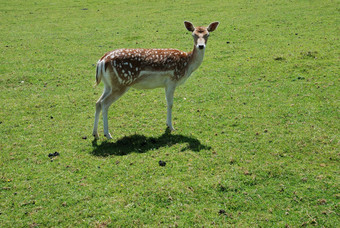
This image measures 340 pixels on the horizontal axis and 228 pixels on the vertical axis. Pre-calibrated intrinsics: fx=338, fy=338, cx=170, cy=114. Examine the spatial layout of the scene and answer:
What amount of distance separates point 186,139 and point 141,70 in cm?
191

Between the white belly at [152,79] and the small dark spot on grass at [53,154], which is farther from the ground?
the white belly at [152,79]

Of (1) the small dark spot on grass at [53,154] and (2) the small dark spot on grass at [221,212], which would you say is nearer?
(2) the small dark spot on grass at [221,212]

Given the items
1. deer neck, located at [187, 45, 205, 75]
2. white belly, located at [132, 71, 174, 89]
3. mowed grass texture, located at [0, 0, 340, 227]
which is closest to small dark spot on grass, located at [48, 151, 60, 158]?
mowed grass texture, located at [0, 0, 340, 227]

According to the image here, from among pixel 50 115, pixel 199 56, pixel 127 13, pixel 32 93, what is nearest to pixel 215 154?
pixel 199 56

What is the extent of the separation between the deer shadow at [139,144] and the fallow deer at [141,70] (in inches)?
14.3

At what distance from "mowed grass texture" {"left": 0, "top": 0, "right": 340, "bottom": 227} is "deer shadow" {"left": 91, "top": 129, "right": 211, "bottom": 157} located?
0.03 m

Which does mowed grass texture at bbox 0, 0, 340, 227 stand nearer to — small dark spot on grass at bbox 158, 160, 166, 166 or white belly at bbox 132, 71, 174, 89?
small dark spot on grass at bbox 158, 160, 166, 166

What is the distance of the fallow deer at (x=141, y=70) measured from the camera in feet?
24.8

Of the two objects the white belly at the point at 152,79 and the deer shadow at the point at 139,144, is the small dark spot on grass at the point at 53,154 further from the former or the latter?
the white belly at the point at 152,79

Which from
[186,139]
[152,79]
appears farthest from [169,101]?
[186,139]

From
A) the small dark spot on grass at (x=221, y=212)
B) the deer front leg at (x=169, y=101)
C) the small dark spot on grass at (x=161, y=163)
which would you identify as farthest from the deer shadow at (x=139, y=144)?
the small dark spot on grass at (x=221, y=212)

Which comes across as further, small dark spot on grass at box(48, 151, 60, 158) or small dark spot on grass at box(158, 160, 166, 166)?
small dark spot on grass at box(48, 151, 60, 158)

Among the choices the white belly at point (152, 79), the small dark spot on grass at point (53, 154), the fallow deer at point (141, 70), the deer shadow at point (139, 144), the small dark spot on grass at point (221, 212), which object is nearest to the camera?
the small dark spot on grass at point (221, 212)

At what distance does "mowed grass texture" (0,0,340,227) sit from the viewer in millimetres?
5613
